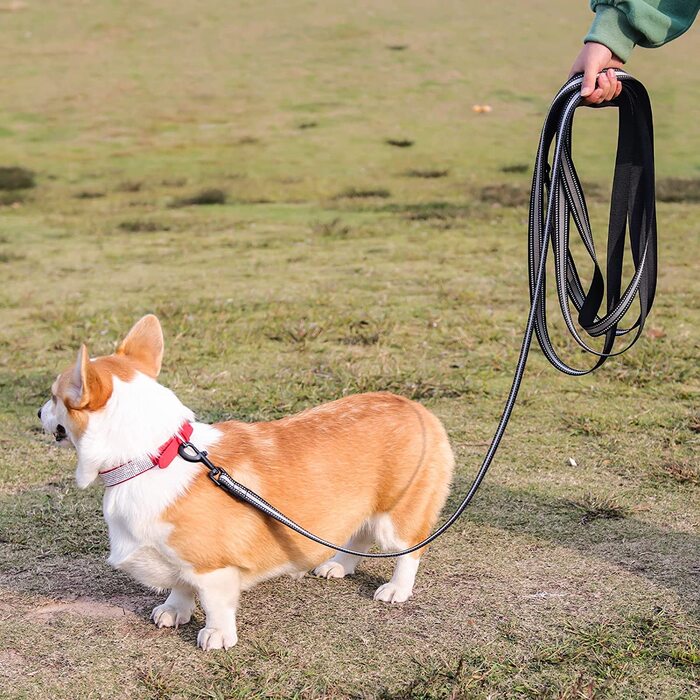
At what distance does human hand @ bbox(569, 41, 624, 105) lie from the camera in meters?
2.90

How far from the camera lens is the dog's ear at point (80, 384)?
8.75ft

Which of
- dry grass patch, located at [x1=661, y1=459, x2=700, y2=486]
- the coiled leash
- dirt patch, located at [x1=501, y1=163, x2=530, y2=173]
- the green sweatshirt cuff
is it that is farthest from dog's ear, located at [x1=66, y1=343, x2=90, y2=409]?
dirt patch, located at [x1=501, y1=163, x2=530, y2=173]

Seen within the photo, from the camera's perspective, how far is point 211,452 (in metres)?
2.94

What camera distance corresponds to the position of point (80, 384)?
2.72 m

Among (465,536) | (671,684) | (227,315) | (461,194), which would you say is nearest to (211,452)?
(465,536)

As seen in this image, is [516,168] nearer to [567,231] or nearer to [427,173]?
[427,173]

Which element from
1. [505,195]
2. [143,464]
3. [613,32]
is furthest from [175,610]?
[505,195]

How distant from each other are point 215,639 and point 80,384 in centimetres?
82

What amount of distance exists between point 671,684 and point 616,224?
1.43 m

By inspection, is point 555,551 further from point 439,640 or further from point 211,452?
point 211,452

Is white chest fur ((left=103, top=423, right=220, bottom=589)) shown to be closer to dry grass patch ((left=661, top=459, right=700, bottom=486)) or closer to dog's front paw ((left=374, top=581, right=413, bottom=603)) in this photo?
dog's front paw ((left=374, top=581, right=413, bottom=603))

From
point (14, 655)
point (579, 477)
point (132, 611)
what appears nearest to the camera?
point (14, 655)

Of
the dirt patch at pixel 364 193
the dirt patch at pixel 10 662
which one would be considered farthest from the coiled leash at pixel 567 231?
the dirt patch at pixel 364 193

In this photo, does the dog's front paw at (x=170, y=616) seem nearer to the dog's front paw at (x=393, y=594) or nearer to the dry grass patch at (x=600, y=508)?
the dog's front paw at (x=393, y=594)
